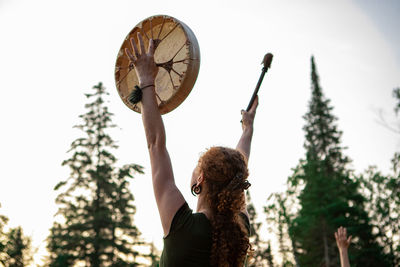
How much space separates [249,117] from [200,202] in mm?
1357

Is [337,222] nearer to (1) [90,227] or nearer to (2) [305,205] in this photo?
(2) [305,205]

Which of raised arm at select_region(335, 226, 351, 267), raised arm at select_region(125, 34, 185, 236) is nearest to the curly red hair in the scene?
raised arm at select_region(125, 34, 185, 236)

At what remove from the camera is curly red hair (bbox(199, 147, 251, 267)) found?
2.08 metres

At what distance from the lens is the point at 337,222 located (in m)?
30.7

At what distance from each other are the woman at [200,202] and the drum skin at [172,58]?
814mm

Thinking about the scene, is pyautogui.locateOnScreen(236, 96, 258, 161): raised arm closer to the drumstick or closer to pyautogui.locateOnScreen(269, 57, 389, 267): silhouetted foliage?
the drumstick

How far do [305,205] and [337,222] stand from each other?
125 inches

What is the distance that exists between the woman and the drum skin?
814 mm

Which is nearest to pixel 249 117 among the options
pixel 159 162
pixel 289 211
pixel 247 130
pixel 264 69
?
pixel 247 130

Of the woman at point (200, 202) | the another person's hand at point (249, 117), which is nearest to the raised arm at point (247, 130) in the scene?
the another person's hand at point (249, 117)

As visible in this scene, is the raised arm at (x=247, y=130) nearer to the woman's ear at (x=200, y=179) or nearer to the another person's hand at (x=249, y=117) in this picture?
the another person's hand at (x=249, y=117)

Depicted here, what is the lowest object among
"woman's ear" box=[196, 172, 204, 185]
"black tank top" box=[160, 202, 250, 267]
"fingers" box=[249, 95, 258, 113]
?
"black tank top" box=[160, 202, 250, 267]

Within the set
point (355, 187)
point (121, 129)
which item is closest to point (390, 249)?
point (355, 187)

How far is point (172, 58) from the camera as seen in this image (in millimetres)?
3246
